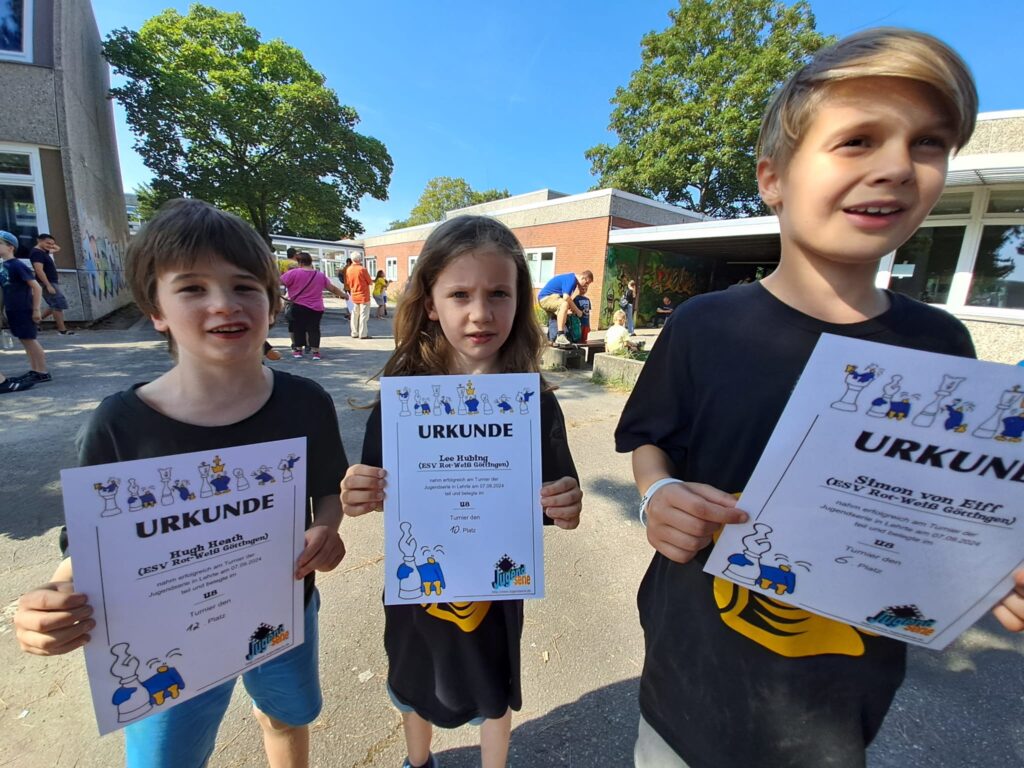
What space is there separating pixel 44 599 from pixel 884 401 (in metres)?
1.61

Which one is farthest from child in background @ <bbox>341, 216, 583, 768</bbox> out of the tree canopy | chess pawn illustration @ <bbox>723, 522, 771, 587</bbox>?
the tree canopy

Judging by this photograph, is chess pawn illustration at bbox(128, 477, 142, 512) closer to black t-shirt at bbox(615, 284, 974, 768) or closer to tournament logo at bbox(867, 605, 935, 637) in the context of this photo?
black t-shirt at bbox(615, 284, 974, 768)

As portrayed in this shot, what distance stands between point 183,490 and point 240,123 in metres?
23.0

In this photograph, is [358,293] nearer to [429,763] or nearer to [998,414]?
[429,763]

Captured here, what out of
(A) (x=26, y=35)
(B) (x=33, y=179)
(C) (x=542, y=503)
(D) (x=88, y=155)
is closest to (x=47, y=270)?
(B) (x=33, y=179)

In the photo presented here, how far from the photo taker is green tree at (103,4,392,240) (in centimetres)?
1752

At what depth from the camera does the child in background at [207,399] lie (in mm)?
1076

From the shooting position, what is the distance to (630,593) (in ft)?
8.04

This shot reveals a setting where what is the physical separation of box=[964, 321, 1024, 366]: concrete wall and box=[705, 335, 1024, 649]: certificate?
7.41 m

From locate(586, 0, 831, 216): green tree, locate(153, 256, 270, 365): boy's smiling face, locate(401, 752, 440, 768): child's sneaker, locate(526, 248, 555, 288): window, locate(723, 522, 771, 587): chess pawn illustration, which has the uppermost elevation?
locate(586, 0, 831, 216): green tree

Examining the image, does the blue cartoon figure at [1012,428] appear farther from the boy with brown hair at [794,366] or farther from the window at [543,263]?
the window at [543,263]

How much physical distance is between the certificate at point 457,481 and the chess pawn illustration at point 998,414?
829mm

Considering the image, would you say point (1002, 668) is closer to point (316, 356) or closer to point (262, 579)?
point (262, 579)

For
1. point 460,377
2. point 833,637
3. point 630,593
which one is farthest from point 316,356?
point 833,637
